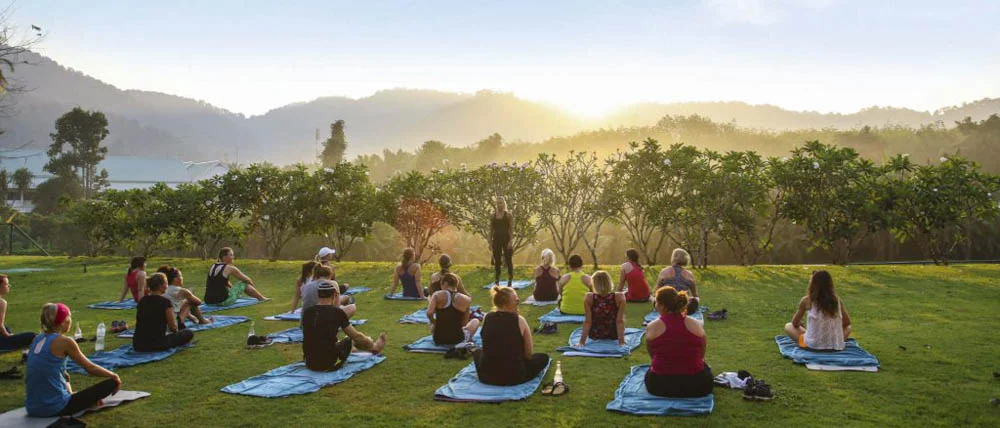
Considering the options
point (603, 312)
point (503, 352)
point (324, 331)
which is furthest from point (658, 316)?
point (324, 331)

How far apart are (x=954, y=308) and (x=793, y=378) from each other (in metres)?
5.84

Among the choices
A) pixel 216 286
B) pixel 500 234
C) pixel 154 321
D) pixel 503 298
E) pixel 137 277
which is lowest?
pixel 216 286

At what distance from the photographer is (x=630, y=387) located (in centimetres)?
642

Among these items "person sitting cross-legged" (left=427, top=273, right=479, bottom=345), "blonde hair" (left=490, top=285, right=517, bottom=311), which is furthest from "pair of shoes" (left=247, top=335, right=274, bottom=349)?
"blonde hair" (left=490, top=285, right=517, bottom=311)

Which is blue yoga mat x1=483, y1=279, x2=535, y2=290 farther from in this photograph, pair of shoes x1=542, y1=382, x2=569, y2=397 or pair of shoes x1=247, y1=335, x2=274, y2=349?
pair of shoes x1=542, y1=382, x2=569, y2=397

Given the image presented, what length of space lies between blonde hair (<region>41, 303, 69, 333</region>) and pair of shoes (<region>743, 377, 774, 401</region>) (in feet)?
19.8

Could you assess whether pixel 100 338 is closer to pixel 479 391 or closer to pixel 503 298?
pixel 479 391

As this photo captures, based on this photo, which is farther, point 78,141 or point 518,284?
point 78,141

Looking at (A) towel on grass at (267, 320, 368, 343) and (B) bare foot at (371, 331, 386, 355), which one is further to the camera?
(A) towel on grass at (267, 320, 368, 343)

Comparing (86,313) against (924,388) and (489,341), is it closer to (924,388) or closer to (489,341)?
(489,341)

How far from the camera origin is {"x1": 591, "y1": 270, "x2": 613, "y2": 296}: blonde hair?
8242 mm

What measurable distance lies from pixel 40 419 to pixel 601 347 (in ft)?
18.8

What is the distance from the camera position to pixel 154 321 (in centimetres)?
827

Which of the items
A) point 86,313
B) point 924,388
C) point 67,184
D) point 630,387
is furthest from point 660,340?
point 67,184
